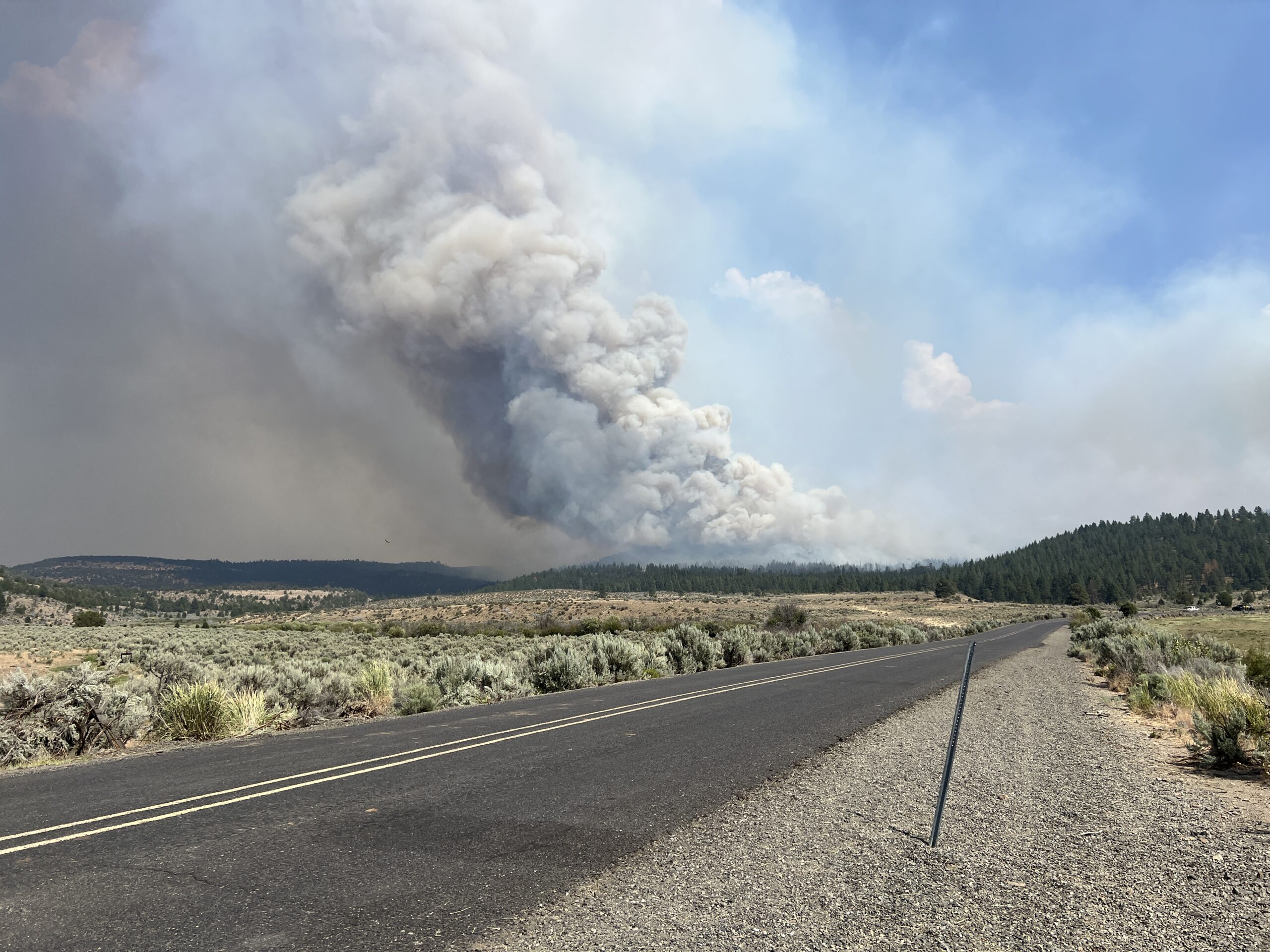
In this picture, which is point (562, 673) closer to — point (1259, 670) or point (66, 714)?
point (66, 714)

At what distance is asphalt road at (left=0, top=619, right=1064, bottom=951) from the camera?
3891 mm

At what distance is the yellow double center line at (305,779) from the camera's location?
5.42 m

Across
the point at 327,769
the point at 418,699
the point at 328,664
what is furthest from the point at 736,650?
the point at 327,769

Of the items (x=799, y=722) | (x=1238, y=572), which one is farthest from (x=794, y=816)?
(x=1238, y=572)

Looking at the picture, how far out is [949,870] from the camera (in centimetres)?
485

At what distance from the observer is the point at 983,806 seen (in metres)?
6.55

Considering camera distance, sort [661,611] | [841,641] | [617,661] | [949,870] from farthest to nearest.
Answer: [661,611] → [841,641] → [617,661] → [949,870]

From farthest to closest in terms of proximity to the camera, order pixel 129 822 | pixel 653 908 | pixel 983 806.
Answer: pixel 983 806
pixel 129 822
pixel 653 908

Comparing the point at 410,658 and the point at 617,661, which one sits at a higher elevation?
the point at 617,661

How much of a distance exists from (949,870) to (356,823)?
15.7ft

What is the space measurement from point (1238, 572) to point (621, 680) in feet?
656

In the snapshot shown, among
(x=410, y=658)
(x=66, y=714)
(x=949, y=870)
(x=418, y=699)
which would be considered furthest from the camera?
(x=410, y=658)

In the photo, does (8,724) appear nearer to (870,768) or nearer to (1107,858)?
(870,768)

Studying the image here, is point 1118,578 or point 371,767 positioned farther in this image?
point 1118,578
